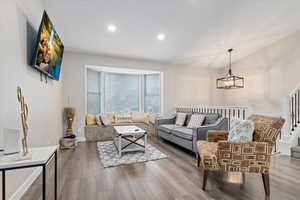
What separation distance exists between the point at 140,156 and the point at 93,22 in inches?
118

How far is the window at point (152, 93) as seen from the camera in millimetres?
5661

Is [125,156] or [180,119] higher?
[180,119]

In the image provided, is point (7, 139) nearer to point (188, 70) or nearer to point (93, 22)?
point (93, 22)

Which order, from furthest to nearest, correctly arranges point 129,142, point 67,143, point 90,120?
1. point 90,120
2. point 67,143
3. point 129,142

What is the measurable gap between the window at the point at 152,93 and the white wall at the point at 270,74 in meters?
3.10

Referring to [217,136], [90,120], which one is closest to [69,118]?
[90,120]

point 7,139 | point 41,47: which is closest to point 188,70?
point 41,47

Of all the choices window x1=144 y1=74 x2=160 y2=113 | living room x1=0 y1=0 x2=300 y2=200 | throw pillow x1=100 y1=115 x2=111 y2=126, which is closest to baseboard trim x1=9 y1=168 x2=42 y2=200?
living room x1=0 y1=0 x2=300 y2=200

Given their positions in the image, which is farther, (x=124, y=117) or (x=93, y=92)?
(x=124, y=117)

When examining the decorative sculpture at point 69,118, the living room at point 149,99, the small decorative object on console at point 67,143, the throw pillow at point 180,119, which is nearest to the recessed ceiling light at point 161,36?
the living room at point 149,99

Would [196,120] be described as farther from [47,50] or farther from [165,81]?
[47,50]

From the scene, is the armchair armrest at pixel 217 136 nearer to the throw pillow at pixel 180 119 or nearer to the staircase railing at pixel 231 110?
the staircase railing at pixel 231 110

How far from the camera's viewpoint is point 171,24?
10.5ft

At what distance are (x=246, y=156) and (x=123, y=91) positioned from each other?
4.73 meters
